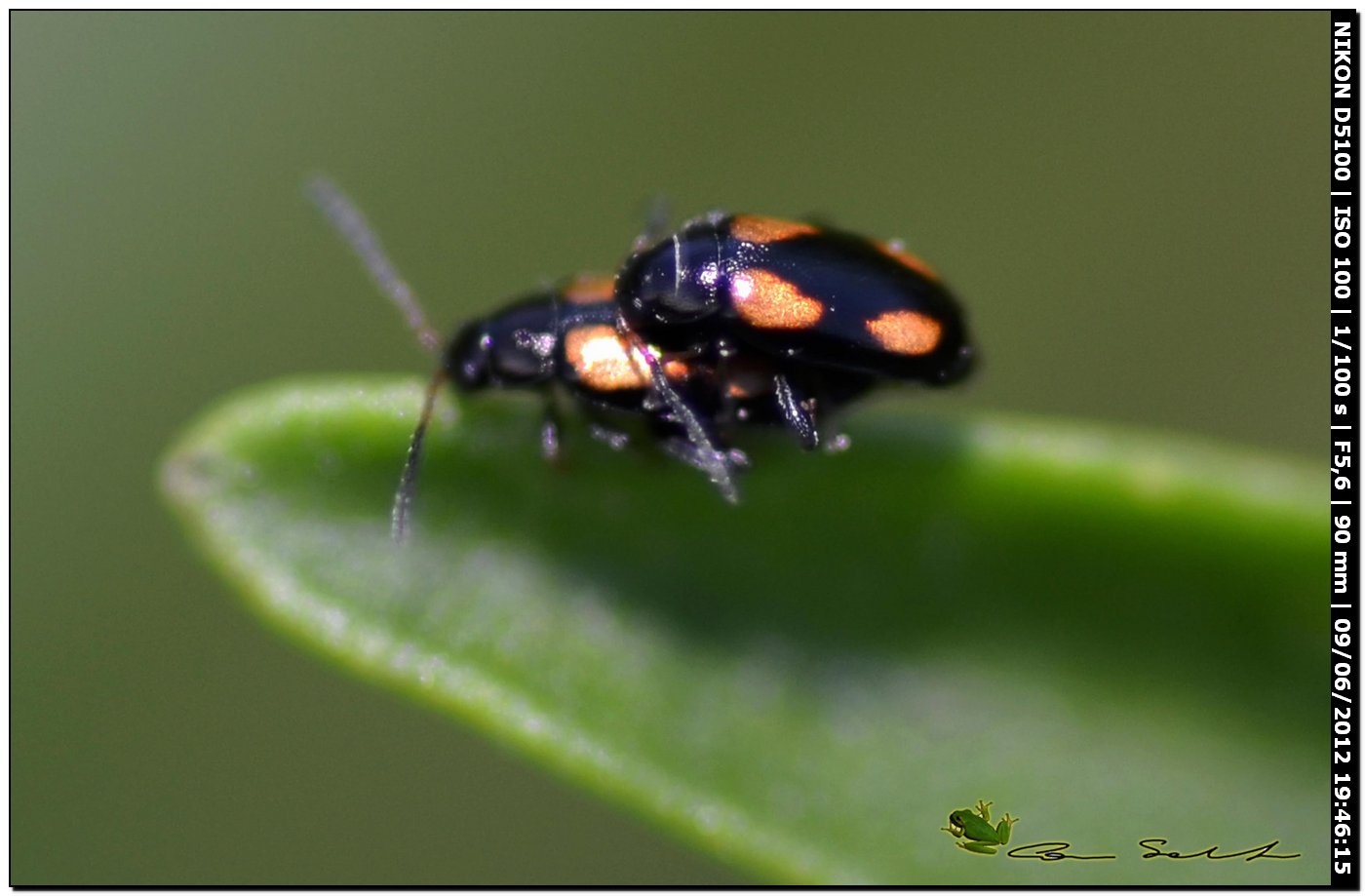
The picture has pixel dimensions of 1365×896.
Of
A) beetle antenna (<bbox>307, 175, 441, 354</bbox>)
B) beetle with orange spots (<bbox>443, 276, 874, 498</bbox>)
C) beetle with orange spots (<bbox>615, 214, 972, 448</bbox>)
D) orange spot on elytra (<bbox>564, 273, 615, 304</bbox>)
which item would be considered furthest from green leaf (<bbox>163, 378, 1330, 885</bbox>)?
beetle antenna (<bbox>307, 175, 441, 354</bbox>)

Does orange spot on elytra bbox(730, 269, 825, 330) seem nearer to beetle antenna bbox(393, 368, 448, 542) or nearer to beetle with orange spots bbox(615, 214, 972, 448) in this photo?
beetle with orange spots bbox(615, 214, 972, 448)

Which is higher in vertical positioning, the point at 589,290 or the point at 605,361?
the point at 589,290

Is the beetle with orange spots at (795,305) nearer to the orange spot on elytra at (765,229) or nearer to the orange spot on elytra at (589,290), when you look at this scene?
the orange spot on elytra at (765,229)

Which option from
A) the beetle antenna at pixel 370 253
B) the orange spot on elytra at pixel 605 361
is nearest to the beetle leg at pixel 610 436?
the orange spot on elytra at pixel 605 361

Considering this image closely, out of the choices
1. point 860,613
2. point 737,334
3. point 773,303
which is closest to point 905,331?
point 773,303

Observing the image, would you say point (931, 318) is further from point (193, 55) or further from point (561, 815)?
point (193, 55)

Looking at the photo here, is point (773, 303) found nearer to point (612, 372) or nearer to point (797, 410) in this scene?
point (797, 410)

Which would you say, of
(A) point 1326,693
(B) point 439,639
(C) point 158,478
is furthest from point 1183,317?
(C) point 158,478
